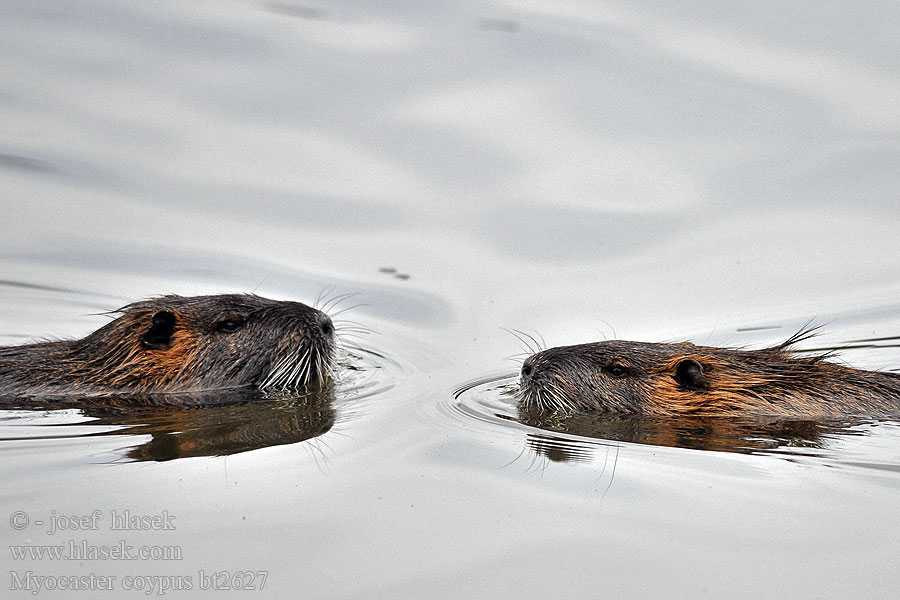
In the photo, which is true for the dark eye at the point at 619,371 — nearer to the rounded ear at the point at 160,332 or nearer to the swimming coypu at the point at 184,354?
the swimming coypu at the point at 184,354

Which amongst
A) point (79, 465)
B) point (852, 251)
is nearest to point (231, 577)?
point (79, 465)

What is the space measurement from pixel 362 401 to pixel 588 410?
1.17 m

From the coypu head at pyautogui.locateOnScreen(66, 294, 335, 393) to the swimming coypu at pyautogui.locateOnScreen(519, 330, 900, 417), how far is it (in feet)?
3.89

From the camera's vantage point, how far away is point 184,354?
7.04 metres

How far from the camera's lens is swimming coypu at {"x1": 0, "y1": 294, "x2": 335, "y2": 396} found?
22.7ft

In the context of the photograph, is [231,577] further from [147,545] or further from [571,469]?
[571,469]

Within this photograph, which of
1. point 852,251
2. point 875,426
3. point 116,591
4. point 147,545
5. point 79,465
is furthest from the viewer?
point 852,251

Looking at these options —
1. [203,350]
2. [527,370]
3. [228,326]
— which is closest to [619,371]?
[527,370]

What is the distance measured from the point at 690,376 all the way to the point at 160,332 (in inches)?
109

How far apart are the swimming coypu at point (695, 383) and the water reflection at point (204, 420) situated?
1163 mm

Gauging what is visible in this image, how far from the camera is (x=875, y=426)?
627 cm

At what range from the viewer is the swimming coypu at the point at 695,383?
6.54 metres

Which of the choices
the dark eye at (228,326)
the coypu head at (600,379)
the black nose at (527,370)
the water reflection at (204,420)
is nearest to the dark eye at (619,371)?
the coypu head at (600,379)

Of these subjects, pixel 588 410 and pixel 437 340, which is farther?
pixel 437 340
